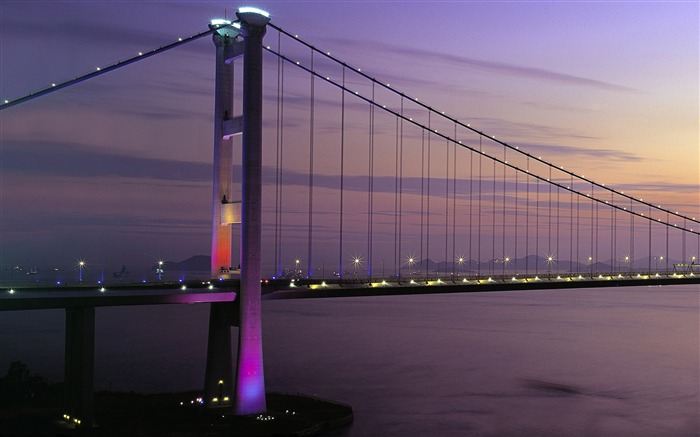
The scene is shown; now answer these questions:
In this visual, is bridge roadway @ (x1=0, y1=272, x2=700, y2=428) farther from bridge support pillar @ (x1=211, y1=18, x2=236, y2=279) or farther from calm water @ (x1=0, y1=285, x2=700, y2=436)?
calm water @ (x1=0, y1=285, x2=700, y2=436)

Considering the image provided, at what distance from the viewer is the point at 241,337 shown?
1120 inches

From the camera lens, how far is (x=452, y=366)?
2494 inches

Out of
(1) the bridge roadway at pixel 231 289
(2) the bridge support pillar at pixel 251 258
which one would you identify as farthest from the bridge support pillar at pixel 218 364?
(2) the bridge support pillar at pixel 251 258

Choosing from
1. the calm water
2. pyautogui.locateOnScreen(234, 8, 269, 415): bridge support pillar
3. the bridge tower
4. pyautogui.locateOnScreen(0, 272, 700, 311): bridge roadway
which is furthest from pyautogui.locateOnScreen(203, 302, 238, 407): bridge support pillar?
the calm water

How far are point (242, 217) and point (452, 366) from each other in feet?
128

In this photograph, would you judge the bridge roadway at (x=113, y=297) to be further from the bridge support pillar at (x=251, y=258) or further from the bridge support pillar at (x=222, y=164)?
the bridge support pillar at (x=222, y=164)

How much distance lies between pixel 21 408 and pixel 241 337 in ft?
37.4

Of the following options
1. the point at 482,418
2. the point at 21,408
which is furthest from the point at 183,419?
the point at 482,418

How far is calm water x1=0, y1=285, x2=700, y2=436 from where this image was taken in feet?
135

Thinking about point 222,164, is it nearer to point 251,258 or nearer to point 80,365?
point 251,258

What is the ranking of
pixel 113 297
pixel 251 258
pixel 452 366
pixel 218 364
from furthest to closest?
pixel 452 366 → pixel 218 364 → pixel 251 258 → pixel 113 297

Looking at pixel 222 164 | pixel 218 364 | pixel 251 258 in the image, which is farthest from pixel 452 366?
pixel 251 258

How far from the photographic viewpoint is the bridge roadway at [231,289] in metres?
25.6

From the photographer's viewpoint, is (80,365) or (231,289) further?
(231,289)
